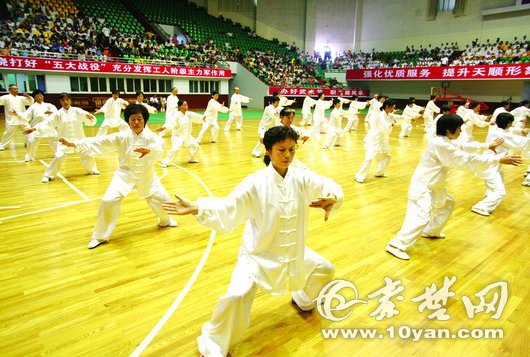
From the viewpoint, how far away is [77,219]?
16.5 feet

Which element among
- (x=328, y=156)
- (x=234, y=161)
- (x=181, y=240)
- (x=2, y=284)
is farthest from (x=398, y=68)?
(x=2, y=284)

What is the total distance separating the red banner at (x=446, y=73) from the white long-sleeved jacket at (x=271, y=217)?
73.9ft

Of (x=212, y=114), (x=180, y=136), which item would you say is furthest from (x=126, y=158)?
(x=212, y=114)

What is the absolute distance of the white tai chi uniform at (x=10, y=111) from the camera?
30.6ft

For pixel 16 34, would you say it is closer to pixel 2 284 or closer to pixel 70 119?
pixel 70 119

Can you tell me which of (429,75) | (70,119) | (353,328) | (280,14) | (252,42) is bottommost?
(353,328)

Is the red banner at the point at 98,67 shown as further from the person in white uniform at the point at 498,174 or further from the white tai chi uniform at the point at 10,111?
the person in white uniform at the point at 498,174

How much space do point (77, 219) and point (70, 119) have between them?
3323 mm

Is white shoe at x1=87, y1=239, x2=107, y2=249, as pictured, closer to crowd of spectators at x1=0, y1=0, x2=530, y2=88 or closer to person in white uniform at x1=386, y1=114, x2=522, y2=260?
person in white uniform at x1=386, y1=114, x2=522, y2=260

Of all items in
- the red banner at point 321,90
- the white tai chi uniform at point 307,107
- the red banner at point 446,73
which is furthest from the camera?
the red banner at point 321,90

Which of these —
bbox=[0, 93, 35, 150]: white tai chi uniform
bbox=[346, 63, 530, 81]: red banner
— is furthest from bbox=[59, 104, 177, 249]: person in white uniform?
bbox=[346, 63, 530, 81]: red banner

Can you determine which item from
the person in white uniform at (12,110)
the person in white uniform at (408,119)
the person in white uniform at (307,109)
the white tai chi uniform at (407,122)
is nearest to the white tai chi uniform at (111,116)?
the person in white uniform at (12,110)

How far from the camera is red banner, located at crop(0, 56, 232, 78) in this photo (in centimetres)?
1573

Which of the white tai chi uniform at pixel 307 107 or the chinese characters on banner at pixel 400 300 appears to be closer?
the chinese characters on banner at pixel 400 300
